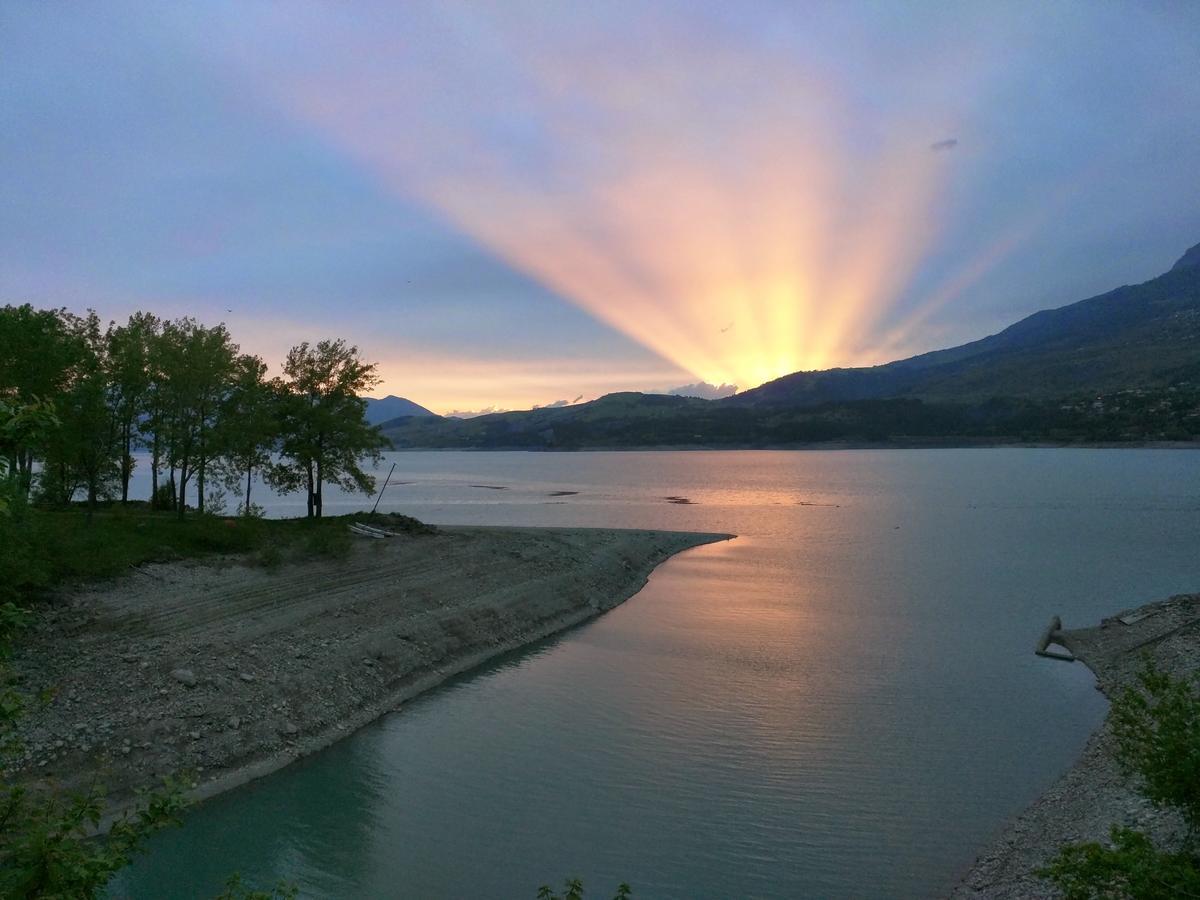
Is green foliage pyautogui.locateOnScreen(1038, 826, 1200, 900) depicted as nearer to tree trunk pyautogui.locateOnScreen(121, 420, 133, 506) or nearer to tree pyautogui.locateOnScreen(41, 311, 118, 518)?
tree pyautogui.locateOnScreen(41, 311, 118, 518)

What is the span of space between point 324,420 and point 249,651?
68.1ft

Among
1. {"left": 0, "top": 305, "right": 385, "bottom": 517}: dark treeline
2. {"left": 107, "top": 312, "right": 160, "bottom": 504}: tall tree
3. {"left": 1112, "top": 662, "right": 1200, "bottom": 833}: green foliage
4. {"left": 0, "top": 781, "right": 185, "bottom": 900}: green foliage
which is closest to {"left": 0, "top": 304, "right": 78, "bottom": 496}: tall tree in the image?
{"left": 0, "top": 305, "right": 385, "bottom": 517}: dark treeline

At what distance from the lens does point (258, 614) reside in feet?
85.3

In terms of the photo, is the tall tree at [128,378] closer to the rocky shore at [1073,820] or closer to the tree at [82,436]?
the tree at [82,436]

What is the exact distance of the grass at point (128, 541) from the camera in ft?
70.6

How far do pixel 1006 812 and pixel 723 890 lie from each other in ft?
22.9

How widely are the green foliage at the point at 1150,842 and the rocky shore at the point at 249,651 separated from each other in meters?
12.3

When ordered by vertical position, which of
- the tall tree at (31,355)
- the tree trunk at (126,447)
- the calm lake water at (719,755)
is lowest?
the calm lake water at (719,755)

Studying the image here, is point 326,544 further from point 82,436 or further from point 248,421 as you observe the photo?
point 82,436

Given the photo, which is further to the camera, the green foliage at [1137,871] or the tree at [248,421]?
the tree at [248,421]

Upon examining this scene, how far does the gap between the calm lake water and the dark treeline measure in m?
17.0

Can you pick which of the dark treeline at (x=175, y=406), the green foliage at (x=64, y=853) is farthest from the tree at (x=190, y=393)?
the green foliage at (x=64, y=853)

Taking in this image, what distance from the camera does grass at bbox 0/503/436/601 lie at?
848 inches

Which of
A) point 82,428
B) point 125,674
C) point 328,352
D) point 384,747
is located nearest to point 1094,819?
point 384,747
